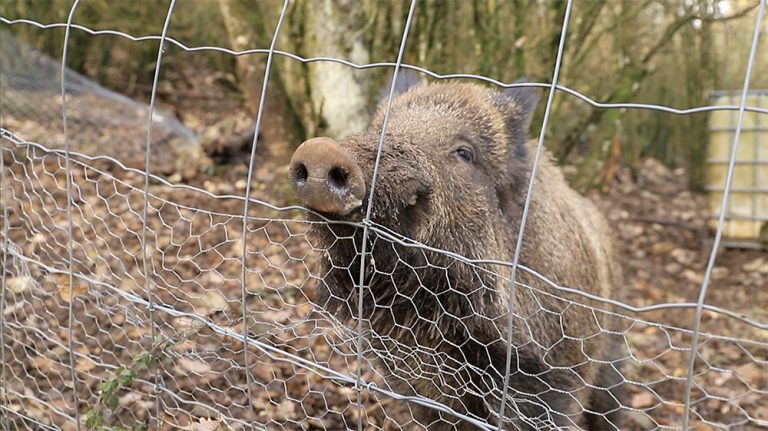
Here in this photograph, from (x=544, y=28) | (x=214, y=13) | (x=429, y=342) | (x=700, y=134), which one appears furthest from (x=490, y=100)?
(x=700, y=134)

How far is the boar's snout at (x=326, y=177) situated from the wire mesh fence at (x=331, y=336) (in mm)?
61

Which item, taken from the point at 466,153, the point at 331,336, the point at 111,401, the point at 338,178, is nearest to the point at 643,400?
the point at 331,336

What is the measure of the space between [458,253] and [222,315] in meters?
1.77

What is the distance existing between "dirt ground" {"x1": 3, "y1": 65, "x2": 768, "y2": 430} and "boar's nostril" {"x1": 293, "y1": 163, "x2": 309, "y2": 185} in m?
0.17

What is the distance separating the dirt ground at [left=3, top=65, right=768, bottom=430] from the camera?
109 inches

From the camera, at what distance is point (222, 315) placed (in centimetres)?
408

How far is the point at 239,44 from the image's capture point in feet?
21.2

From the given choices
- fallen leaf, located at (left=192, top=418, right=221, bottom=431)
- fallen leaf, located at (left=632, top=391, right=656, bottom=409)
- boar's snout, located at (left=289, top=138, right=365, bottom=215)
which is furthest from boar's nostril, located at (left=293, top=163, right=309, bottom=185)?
fallen leaf, located at (left=632, top=391, right=656, bottom=409)

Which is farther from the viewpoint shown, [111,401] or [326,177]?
[111,401]

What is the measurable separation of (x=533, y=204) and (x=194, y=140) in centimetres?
538

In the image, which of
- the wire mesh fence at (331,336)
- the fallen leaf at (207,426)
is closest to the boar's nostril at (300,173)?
the wire mesh fence at (331,336)

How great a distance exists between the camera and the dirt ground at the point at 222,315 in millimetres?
2777

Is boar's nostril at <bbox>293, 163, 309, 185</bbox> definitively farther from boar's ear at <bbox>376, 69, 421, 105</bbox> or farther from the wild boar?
boar's ear at <bbox>376, 69, 421, 105</bbox>

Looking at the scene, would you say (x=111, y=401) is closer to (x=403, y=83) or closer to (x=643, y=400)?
(x=403, y=83)
